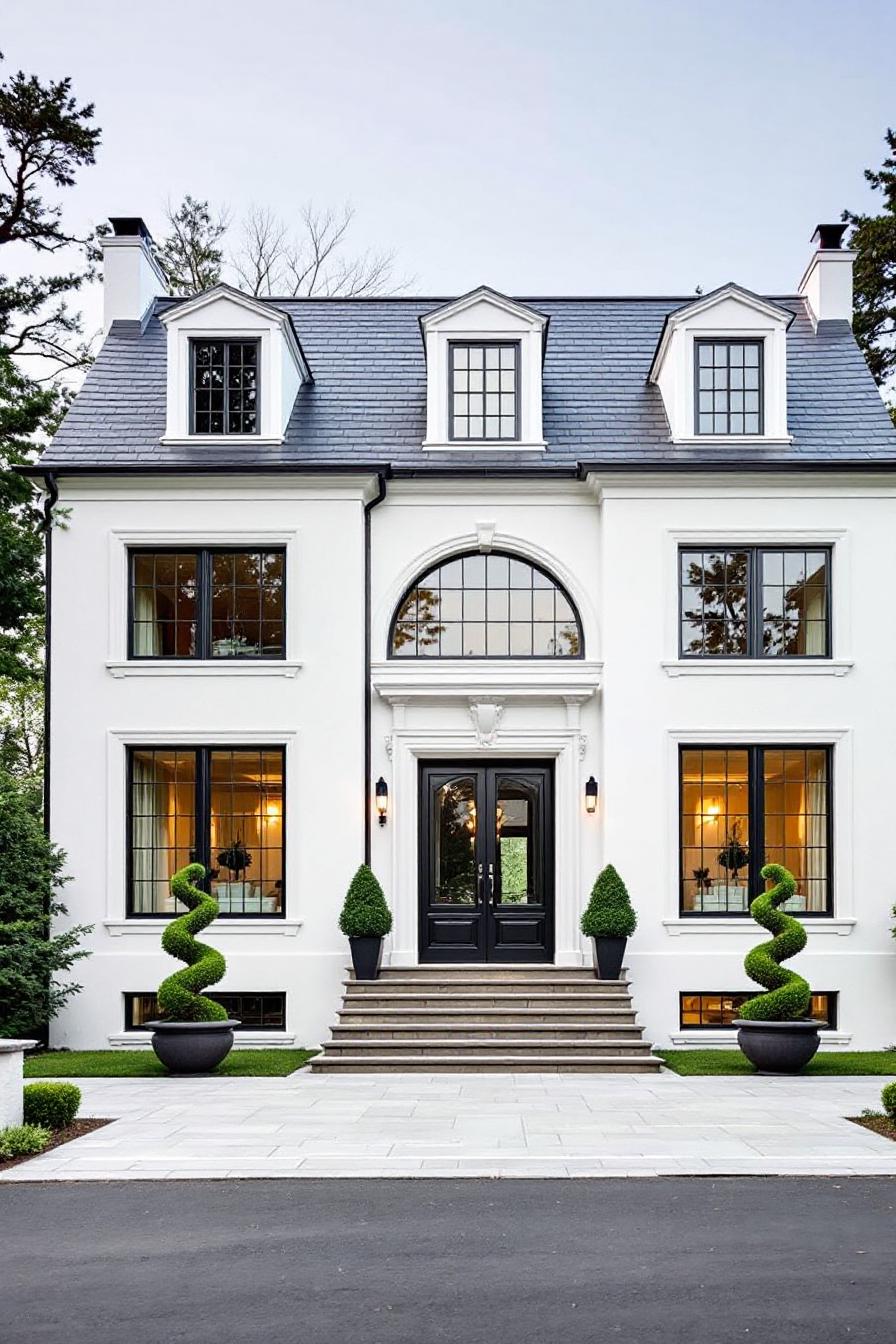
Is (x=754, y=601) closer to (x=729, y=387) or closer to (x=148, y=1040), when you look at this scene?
(x=729, y=387)

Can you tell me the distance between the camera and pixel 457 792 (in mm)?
17531

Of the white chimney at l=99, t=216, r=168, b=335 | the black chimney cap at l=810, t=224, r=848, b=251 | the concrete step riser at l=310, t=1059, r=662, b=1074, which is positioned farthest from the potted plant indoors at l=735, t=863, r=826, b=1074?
the white chimney at l=99, t=216, r=168, b=335

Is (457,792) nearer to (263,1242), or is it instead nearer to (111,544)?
(111,544)

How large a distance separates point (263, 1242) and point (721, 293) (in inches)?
554

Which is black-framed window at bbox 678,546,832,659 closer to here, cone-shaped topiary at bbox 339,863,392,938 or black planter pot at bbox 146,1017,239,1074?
cone-shaped topiary at bbox 339,863,392,938

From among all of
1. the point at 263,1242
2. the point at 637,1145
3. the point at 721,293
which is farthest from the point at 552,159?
the point at 263,1242

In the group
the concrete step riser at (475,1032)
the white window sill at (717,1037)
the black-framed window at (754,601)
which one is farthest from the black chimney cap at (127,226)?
the white window sill at (717,1037)

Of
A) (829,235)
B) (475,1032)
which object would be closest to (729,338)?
(829,235)

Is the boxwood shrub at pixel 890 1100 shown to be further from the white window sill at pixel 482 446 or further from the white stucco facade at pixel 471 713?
→ the white window sill at pixel 482 446

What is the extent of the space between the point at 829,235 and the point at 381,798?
36.4 ft

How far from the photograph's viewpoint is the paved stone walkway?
957 centimetres

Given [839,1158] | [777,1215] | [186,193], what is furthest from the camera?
[186,193]

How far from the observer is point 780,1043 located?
13953 mm

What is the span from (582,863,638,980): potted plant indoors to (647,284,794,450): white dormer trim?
6.10m
